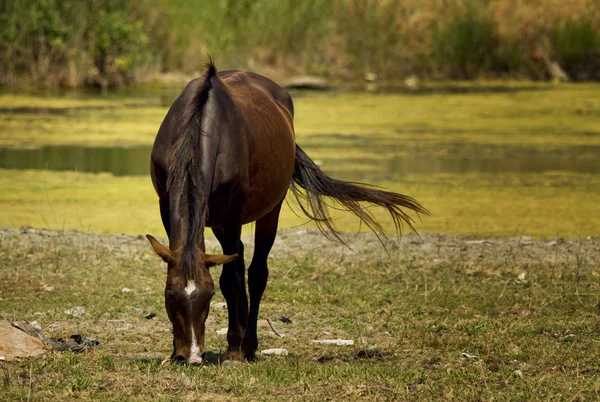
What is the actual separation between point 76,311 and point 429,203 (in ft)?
18.1

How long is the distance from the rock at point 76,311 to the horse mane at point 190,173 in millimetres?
1926

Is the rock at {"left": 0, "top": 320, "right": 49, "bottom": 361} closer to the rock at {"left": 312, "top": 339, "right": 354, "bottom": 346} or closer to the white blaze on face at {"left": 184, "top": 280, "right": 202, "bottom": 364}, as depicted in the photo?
the white blaze on face at {"left": 184, "top": 280, "right": 202, "bottom": 364}

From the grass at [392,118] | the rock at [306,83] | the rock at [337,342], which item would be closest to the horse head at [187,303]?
the rock at [337,342]

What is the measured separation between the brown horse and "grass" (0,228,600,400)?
0.29 metres

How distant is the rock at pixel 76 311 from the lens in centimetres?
666

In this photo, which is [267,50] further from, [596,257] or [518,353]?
[518,353]

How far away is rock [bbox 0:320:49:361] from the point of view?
5.36 metres

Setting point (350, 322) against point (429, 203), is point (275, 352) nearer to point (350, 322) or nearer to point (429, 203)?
point (350, 322)

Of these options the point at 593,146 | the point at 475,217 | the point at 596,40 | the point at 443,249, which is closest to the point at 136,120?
the point at 593,146

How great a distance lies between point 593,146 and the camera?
15.7m

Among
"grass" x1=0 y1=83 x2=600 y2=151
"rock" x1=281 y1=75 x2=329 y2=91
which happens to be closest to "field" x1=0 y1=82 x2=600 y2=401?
"grass" x1=0 y1=83 x2=600 y2=151

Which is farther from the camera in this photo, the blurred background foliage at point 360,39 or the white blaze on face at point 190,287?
the blurred background foliage at point 360,39

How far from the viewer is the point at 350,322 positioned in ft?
21.9

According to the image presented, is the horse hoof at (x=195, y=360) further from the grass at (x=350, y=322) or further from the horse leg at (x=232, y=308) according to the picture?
the horse leg at (x=232, y=308)
